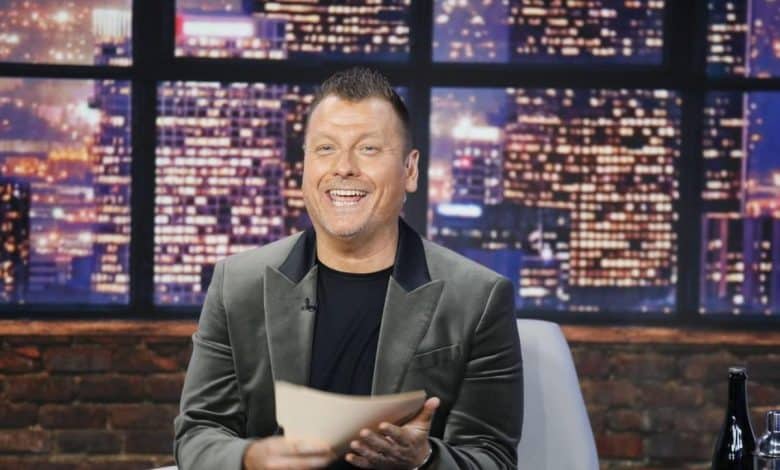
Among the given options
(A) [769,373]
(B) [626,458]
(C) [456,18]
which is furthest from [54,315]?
(A) [769,373]

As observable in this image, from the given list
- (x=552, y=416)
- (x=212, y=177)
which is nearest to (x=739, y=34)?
(x=212, y=177)

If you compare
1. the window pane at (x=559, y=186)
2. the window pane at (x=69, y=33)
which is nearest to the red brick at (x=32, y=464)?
the window pane at (x=69, y=33)

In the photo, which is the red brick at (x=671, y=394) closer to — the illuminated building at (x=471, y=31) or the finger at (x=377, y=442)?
the illuminated building at (x=471, y=31)

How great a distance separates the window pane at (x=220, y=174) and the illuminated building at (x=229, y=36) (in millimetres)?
97

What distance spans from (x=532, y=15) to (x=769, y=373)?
129 centimetres

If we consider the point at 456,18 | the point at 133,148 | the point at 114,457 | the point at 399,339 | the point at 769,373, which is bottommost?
the point at 114,457

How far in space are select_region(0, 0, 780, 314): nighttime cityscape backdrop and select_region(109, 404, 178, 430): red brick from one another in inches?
12.7

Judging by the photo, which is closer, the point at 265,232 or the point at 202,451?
the point at 202,451

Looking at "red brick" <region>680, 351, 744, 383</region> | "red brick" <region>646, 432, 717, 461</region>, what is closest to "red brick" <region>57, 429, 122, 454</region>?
"red brick" <region>646, 432, 717, 461</region>

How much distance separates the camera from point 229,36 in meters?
3.57

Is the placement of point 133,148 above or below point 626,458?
above

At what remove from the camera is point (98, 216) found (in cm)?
358

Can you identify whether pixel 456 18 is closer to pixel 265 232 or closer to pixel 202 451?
pixel 265 232

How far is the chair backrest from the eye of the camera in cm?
201
